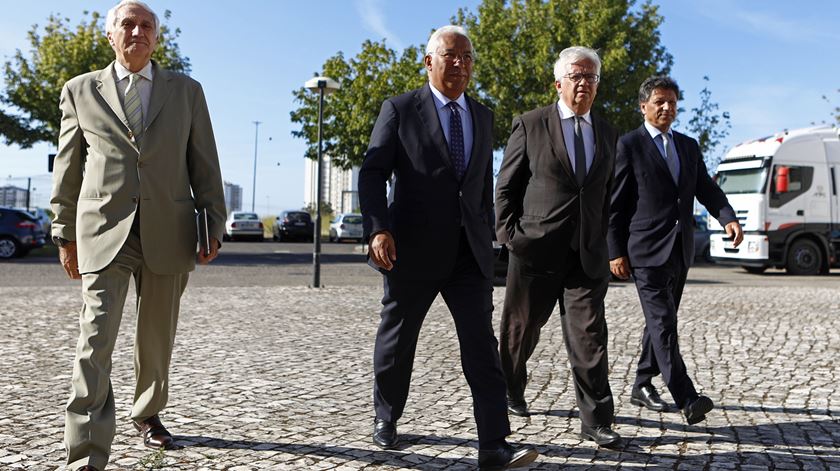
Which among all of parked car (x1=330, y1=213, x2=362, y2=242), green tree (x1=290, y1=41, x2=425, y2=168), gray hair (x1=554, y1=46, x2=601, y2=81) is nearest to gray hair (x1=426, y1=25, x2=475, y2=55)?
gray hair (x1=554, y1=46, x2=601, y2=81)

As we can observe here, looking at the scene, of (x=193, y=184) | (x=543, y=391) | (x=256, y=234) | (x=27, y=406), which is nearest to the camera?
(x=193, y=184)

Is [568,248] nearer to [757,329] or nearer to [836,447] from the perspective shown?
[836,447]

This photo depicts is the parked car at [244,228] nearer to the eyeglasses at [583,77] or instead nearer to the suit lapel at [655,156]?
the suit lapel at [655,156]

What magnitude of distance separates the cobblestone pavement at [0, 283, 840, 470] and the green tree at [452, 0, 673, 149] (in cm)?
1934

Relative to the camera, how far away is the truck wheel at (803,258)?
2027 centimetres

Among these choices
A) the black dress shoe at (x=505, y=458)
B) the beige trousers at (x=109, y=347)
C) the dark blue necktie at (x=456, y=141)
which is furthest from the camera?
the dark blue necktie at (x=456, y=141)

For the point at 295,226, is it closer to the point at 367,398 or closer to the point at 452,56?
the point at 367,398

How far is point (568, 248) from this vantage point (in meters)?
4.33

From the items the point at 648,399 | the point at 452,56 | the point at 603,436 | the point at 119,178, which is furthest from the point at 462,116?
the point at 648,399

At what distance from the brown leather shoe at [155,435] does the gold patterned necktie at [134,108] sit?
1312 millimetres

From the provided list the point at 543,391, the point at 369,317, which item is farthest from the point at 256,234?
the point at 543,391

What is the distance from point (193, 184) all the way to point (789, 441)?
10.4ft

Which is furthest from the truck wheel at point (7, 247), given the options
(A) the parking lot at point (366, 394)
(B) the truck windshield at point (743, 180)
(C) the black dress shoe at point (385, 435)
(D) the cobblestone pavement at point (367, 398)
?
(C) the black dress shoe at point (385, 435)

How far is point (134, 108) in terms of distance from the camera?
12.4 feet
